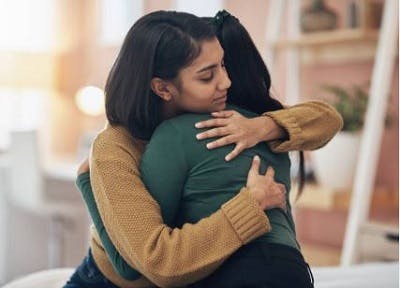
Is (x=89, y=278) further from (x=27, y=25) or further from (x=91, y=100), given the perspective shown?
(x=27, y=25)

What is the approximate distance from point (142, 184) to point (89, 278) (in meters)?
0.31

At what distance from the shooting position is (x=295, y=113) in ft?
3.85

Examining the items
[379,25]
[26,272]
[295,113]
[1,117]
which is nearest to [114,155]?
[295,113]

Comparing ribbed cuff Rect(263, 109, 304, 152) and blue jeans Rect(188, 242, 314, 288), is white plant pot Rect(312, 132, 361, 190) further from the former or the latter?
blue jeans Rect(188, 242, 314, 288)

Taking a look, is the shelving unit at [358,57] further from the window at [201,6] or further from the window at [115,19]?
the window at [115,19]

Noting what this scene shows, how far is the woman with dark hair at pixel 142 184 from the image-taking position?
94 cm

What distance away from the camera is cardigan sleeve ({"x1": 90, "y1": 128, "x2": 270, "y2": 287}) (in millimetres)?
937

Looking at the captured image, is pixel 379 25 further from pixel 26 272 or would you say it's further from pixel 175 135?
pixel 26 272

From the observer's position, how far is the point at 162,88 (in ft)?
3.48

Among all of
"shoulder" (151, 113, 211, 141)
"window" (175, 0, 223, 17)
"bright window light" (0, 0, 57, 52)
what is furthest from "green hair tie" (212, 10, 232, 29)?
"bright window light" (0, 0, 57, 52)

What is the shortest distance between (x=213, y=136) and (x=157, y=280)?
0.24m

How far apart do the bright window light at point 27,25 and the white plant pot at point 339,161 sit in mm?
2338

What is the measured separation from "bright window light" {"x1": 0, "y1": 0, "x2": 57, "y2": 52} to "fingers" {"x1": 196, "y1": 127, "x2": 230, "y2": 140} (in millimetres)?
3237

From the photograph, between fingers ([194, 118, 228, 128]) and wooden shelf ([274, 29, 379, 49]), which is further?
wooden shelf ([274, 29, 379, 49])
